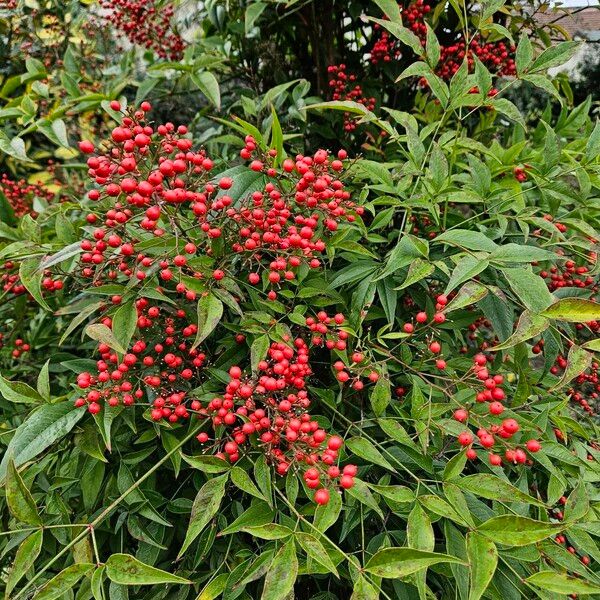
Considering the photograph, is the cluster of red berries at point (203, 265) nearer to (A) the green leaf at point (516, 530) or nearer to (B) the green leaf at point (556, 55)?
(A) the green leaf at point (516, 530)

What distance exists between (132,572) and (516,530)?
0.48 meters

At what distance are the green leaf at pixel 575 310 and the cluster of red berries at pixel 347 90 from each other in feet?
2.94

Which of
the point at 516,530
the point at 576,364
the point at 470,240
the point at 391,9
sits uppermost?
the point at 391,9

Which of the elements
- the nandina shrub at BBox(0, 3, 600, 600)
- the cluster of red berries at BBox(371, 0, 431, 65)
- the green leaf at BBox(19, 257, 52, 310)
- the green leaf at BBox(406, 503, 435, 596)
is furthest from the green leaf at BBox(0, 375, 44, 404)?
the cluster of red berries at BBox(371, 0, 431, 65)

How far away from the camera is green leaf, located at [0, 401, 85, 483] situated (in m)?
0.80

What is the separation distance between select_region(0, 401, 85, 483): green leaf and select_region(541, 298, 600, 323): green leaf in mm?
701

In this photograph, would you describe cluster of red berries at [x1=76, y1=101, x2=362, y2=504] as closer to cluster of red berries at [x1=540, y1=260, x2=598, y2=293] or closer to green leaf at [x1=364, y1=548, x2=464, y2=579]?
green leaf at [x1=364, y1=548, x2=464, y2=579]

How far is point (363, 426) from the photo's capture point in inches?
36.6

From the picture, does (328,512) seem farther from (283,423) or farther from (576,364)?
(576,364)

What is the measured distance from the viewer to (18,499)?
0.73m

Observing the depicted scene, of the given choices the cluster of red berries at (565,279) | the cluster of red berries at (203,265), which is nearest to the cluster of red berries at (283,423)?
the cluster of red berries at (203,265)

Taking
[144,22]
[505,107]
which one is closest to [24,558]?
[505,107]

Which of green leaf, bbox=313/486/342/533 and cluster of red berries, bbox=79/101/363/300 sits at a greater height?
cluster of red berries, bbox=79/101/363/300

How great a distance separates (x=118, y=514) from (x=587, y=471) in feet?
2.68
